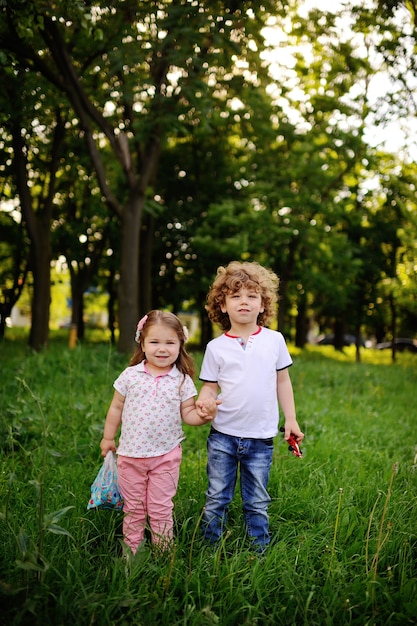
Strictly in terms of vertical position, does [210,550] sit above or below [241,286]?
below

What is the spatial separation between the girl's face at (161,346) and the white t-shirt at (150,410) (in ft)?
0.29

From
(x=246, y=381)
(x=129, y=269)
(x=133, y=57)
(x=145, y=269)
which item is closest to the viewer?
(x=246, y=381)

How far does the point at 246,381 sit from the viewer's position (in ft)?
9.68

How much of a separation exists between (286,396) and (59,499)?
5.13 ft

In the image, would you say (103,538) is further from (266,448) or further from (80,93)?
(80,93)

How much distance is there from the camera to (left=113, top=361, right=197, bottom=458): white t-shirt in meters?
2.83

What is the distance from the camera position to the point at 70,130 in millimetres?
13070

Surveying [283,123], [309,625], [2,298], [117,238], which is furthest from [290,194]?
[309,625]

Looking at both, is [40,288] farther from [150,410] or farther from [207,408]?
[207,408]

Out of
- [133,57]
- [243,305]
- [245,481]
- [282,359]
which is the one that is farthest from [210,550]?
[133,57]

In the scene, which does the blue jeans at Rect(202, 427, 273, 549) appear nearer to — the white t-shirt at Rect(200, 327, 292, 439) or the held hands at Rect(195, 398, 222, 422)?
the white t-shirt at Rect(200, 327, 292, 439)

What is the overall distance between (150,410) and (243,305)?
796 mm

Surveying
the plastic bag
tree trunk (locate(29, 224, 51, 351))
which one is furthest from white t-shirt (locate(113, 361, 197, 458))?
tree trunk (locate(29, 224, 51, 351))

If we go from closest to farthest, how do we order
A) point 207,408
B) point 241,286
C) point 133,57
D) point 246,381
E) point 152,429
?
point 207,408 < point 152,429 < point 246,381 < point 241,286 < point 133,57
